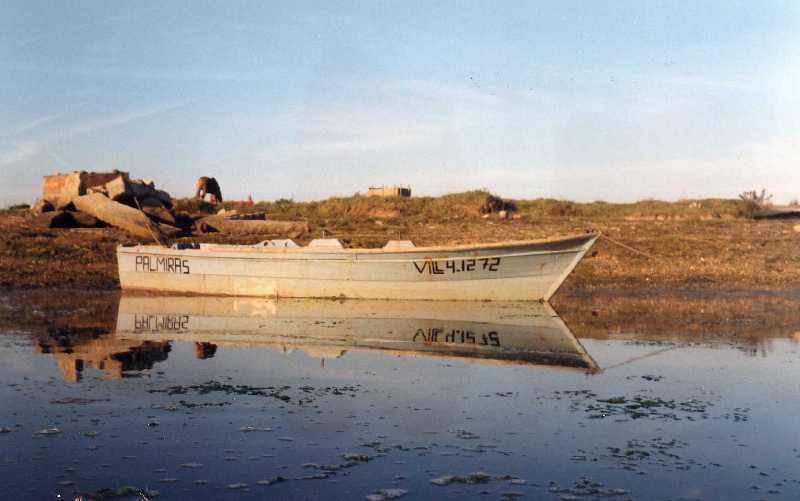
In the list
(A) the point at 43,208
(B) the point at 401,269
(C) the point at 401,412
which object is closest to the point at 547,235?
(B) the point at 401,269

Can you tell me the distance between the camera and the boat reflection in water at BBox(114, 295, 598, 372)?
1215 centimetres

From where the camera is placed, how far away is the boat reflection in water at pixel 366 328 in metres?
12.1

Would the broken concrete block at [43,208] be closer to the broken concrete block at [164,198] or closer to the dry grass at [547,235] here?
the dry grass at [547,235]

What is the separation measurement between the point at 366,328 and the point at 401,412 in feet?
21.4

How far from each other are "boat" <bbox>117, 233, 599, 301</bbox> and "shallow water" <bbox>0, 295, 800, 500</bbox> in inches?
163

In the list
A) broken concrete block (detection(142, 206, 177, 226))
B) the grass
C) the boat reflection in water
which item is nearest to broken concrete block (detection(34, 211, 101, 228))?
broken concrete block (detection(142, 206, 177, 226))

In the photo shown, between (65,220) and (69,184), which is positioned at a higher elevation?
(69,184)

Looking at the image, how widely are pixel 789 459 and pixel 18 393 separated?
7764 mm

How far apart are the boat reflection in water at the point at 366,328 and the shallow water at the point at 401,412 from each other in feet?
0.31

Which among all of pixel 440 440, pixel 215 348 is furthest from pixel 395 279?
pixel 440 440

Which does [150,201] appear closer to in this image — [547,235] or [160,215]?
[160,215]

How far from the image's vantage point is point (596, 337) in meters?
13.5

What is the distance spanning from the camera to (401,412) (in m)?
8.32

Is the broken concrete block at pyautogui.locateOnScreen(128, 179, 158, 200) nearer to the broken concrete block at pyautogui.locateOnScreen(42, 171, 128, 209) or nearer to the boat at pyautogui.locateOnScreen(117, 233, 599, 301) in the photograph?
the broken concrete block at pyautogui.locateOnScreen(42, 171, 128, 209)
